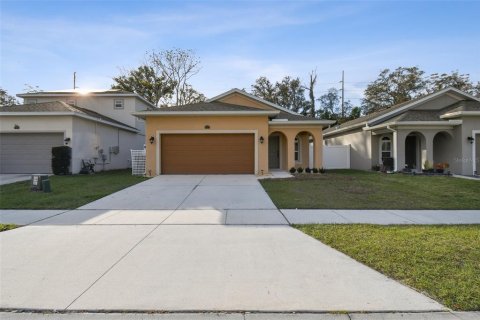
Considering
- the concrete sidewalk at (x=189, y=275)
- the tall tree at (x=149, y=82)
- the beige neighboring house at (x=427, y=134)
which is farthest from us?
the tall tree at (x=149, y=82)

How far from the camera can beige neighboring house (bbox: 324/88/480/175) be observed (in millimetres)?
17609

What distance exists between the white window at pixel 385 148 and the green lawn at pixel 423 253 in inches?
568

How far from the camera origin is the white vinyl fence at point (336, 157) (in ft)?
76.4

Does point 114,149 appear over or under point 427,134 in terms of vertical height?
under

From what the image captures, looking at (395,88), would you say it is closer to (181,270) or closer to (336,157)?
(336,157)

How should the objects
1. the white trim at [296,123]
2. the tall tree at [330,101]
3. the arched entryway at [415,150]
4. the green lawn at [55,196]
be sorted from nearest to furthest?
the green lawn at [55,196] < the white trim at [296,123] < the arched entryway at [415,150] < the tall tree at [330,101]

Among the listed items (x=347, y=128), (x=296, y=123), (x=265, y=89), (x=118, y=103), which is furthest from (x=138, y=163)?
(x=265, y=89)

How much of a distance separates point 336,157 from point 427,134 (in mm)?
6532

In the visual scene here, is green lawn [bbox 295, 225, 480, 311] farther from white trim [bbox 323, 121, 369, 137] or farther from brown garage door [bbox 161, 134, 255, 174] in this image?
white trim [bbox 323, 121, 369, 137]

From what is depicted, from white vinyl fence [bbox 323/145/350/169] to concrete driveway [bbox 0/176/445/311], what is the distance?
17.7m

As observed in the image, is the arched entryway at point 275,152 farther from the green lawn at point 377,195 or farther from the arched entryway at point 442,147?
the arched entryway at point 442,147

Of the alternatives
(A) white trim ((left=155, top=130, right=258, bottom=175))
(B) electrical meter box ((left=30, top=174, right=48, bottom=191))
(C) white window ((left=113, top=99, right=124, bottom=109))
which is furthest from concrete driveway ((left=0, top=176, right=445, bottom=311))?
(C) white window ((left=113, top=99, right=124, bottom=109))

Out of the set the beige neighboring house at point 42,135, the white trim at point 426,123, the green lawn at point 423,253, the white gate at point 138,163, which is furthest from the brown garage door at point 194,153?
the green lawn at point 423,253

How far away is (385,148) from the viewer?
794 inches
